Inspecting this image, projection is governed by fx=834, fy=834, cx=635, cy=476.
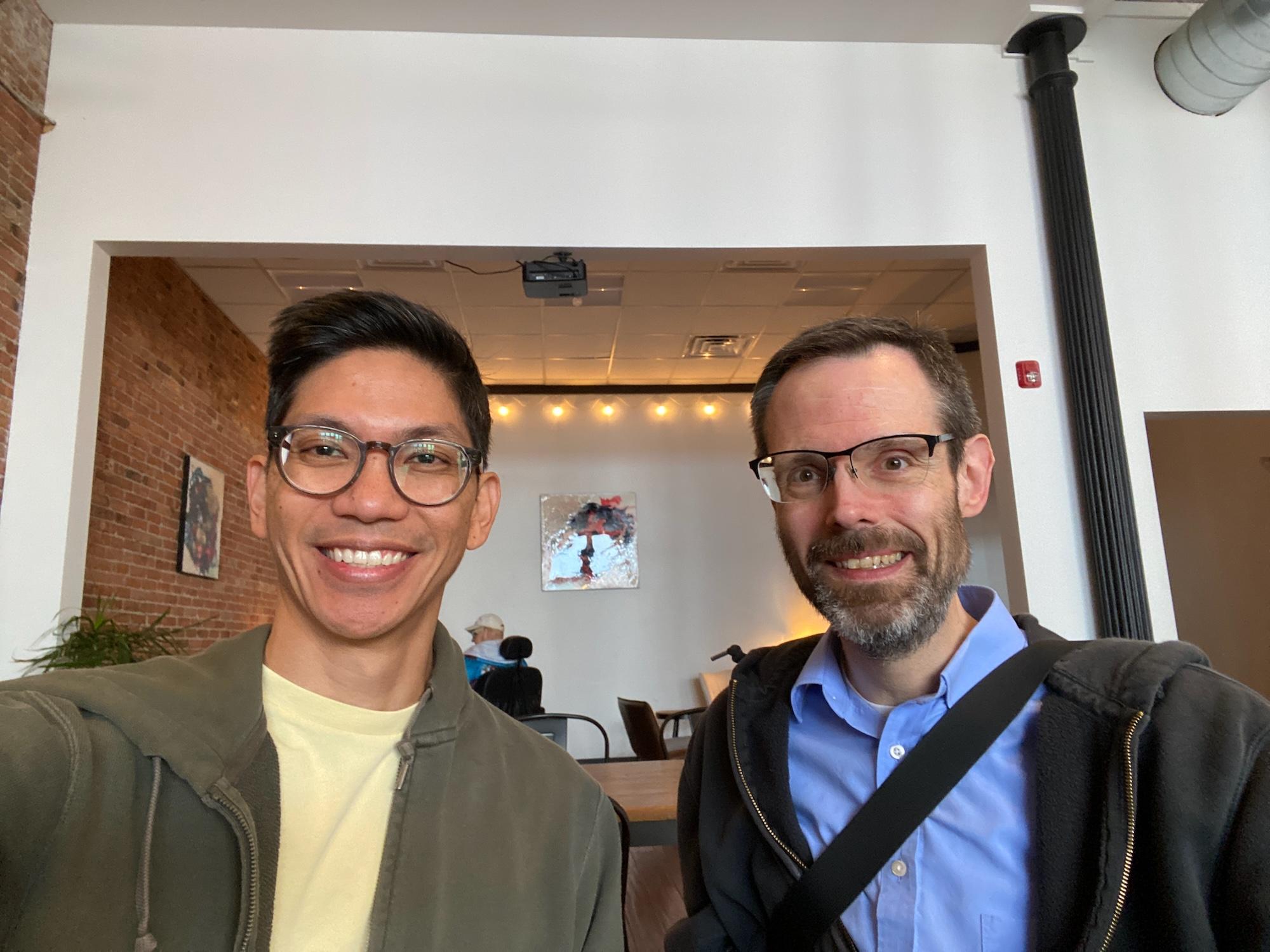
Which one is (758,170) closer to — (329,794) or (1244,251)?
(1244,251)

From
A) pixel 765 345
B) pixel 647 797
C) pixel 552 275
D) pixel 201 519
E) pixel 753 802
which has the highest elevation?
pixel 765 345

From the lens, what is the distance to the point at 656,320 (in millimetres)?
6781

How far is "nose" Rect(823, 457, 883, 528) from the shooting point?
1.20m

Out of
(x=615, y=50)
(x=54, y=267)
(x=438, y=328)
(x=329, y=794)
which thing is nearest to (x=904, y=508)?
(x=438, y=328)

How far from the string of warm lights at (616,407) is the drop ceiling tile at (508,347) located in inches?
36.2

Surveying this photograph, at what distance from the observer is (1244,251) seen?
13.7 ft

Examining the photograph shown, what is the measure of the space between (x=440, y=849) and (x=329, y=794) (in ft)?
0.52

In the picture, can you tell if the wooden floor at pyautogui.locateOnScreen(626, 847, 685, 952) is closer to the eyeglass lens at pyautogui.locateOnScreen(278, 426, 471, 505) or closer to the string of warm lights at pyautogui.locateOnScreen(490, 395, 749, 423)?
the eyeglass lens at pyautogui.locateOnScreen(278, 426, 471, 505)

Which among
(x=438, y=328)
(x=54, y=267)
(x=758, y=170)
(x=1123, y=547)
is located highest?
(x=758, y=170)

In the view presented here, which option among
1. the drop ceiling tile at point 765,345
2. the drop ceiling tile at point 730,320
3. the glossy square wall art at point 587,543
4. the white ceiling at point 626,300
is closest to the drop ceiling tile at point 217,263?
the white ceiling at point 626,300

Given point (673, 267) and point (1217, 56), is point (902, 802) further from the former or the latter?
point (673, 267)

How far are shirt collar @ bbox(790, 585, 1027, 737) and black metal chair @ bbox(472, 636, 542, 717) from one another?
11.1 ft

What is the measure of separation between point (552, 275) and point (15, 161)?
2.41 meters

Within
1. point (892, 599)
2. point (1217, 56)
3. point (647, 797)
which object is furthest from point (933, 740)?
point (1217, 56)
